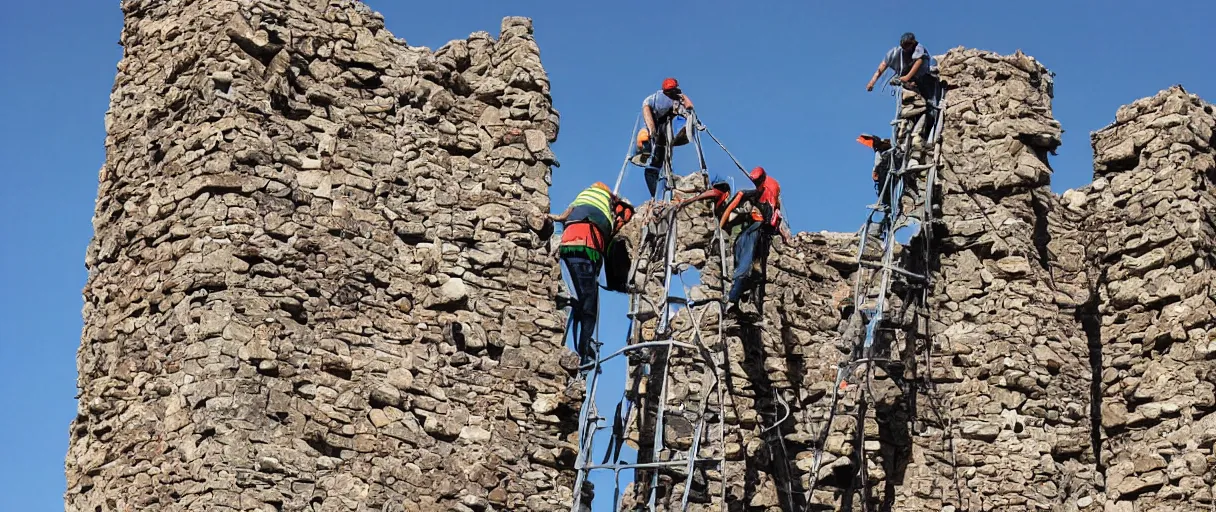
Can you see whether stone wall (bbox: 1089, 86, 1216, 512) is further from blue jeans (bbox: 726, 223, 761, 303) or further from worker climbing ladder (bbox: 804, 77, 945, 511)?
blue jeans (bbox: 726, 223, 761, 303)

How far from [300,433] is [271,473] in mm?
511

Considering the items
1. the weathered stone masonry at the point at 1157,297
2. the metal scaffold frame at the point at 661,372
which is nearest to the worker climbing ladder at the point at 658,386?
the metal scaffold frame at the point at 661,372

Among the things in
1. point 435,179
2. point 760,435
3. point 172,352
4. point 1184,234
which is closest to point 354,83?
point 435,179

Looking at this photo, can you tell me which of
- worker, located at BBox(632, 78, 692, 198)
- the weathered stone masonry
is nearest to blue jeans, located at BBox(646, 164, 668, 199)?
worker, located at BBox(632, 78, 692, 198)

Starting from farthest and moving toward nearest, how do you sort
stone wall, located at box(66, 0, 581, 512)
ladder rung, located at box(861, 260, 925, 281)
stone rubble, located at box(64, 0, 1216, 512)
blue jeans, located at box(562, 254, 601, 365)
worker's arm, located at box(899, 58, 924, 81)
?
1. worker's arm, located at box(899, 58, 924, 81)
2. ladder rung, located at box(861, 260, 925, 281)
3. blue jeans, located at box(562, 254, 601, 365)
4. stone rubble, located at box(64, 0, 1216, 512)
5. stone wall, located at box(66, 0, 581, 512)

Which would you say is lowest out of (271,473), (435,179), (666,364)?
(271,473)

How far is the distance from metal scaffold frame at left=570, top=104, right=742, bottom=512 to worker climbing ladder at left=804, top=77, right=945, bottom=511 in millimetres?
1241

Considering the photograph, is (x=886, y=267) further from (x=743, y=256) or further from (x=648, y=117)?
(x=648, y=117)

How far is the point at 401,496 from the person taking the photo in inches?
891

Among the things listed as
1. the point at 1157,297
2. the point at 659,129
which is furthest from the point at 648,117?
the point at 1157,297

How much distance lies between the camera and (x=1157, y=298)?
85.2 ft

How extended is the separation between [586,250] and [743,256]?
193 cm

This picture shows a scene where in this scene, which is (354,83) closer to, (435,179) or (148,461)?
(435,179)

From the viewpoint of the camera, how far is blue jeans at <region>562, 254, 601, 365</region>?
79.0ft
